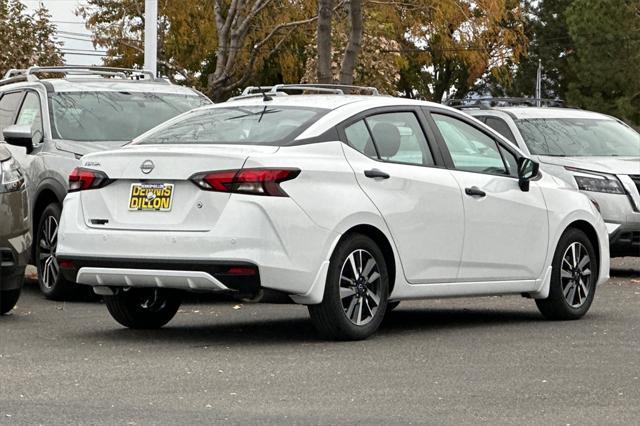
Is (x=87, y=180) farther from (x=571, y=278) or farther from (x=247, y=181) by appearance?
(x=571, y=278)

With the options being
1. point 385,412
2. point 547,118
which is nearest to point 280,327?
point 385,412

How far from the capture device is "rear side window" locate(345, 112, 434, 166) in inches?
428

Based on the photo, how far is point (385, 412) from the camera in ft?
25.1

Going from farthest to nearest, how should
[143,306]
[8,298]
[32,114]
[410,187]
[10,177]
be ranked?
[32,114]
[8,298]
[10,177]
[143,306]
[410,187]

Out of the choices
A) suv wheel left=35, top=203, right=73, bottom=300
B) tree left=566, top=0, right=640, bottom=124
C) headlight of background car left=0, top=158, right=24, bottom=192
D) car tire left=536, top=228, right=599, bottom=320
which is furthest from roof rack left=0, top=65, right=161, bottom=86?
tree left=566, top=0, right=640, bottom=124

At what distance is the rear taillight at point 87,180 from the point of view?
10.6 metres

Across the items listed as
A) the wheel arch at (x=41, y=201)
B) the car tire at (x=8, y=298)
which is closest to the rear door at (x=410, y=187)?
the car tire at (x=8, y=298)

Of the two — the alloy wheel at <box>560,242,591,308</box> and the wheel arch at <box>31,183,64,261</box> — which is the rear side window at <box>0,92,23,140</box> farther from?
the alloy wheel at <box>560,242,591,308</box>

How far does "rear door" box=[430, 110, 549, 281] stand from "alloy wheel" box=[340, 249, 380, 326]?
101 cm

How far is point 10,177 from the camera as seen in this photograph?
12195mm

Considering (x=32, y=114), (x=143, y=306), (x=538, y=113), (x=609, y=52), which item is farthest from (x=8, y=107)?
(x=609, y=52)

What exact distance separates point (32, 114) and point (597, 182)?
568 cm

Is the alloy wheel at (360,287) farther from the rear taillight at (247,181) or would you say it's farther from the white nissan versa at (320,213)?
the rear taillight at (247,181)

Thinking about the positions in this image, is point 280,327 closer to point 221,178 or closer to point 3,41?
point 221,178
